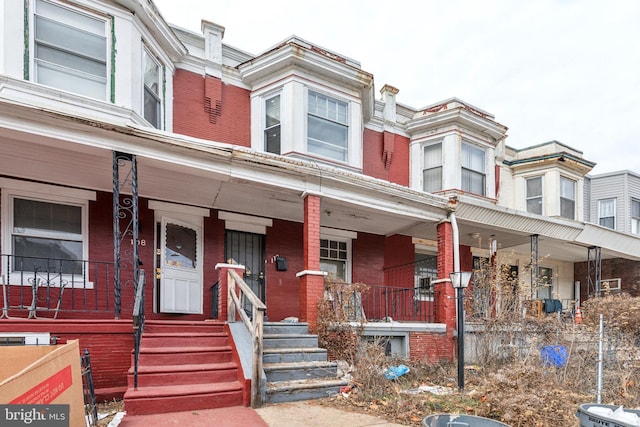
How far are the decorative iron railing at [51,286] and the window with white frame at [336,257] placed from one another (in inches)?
215

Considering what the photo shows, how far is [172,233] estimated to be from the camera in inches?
363

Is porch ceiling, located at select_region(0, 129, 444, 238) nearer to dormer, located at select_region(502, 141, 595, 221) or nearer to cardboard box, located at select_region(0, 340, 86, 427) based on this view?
cardboard box, located at select_region(0, 340, 86, 427)

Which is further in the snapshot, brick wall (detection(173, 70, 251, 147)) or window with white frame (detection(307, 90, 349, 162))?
window with white frame (detection(307, 90, 349, 162))

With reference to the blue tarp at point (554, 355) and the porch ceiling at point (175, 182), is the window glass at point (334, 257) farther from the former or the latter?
the blue tarp at point (554, 355)

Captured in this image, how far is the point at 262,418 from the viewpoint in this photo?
5.12m

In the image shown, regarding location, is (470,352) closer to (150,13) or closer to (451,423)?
(451,423)

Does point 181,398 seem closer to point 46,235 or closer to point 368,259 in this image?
point 46,235

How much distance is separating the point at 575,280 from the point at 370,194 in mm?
13641

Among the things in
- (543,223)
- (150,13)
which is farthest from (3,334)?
(543,223)

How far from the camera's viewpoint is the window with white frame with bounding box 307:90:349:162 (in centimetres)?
1029

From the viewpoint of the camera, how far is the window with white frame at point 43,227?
7590 millimetres

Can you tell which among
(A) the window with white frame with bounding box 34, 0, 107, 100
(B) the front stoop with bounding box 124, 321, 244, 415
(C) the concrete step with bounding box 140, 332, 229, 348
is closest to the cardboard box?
(B) the front stoop with bounding box 124, 321, 244, 415

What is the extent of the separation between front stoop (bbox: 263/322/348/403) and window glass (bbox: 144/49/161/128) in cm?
520

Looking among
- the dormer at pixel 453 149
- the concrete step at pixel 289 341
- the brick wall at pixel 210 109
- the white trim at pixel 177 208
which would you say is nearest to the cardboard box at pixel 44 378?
the concrete step at pixel 289 341
